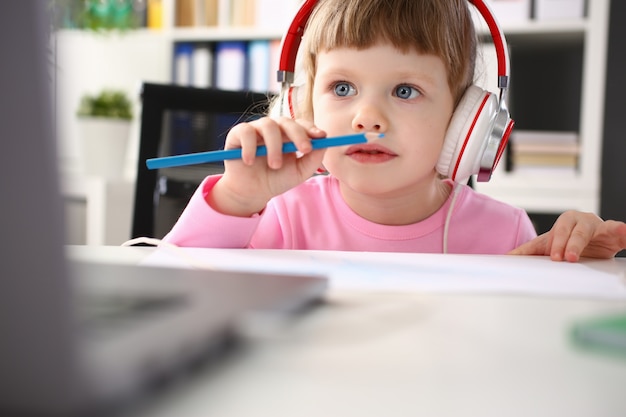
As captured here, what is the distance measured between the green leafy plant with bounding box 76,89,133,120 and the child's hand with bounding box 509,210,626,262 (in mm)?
1985

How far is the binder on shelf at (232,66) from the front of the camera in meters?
2.31

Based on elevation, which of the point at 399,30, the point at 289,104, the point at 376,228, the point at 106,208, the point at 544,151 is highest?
the point at 399,30

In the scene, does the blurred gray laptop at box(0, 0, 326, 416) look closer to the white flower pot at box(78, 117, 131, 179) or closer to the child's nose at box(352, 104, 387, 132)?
the child's nose at box(352, 104, 387, 132)

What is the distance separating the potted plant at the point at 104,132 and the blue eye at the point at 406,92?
172 centimetres

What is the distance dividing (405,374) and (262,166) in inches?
21.9

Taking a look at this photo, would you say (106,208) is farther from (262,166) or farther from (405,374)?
(405,374)

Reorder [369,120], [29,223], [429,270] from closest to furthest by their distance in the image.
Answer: [29,223]
[429,270]
[369,120]

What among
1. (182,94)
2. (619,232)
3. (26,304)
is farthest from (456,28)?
(26,304)

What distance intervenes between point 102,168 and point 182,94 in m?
1.15

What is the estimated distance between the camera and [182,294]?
0.30 m

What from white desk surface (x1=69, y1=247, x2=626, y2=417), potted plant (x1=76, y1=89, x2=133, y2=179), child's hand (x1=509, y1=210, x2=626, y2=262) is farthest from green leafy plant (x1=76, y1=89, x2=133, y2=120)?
white desk surface (x1=69, y1=247, x2=626, y2=417)

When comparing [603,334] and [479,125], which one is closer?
[603,334]

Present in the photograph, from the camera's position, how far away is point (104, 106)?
2.40 m

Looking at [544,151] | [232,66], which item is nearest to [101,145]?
[232,66]
